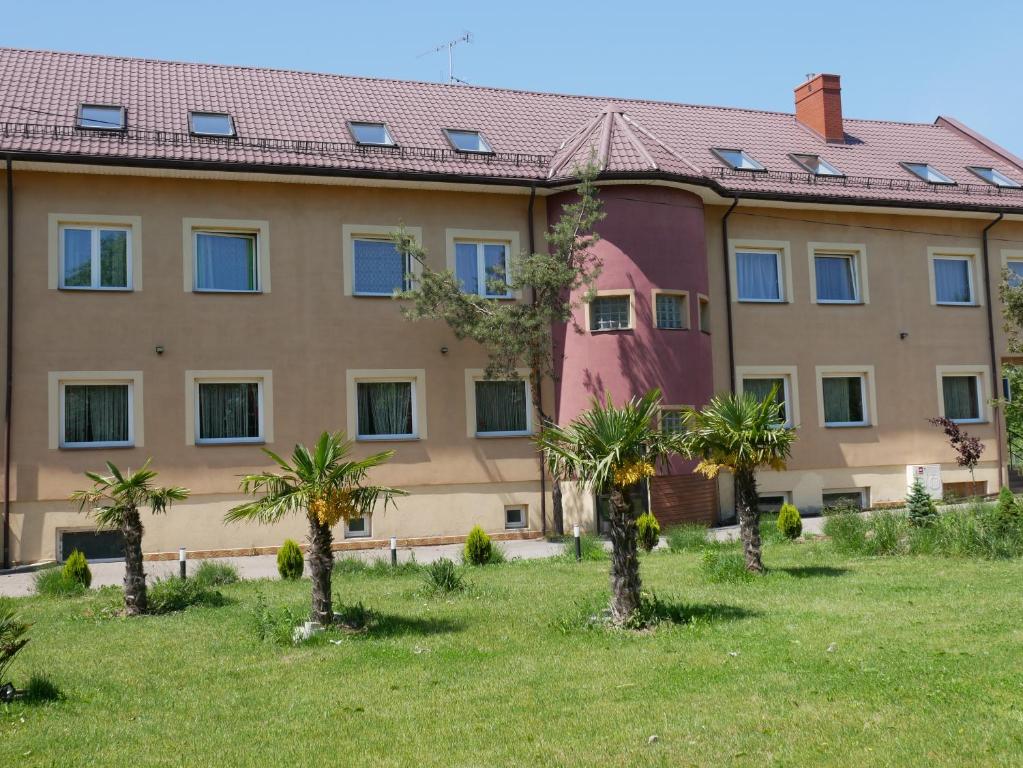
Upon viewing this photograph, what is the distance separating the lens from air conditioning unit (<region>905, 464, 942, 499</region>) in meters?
23.8

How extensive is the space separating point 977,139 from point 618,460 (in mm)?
24629

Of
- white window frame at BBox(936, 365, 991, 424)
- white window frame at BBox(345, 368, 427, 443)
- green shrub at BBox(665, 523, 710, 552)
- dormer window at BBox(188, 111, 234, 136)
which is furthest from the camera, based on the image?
white window frame at BBox(936, 365, 991, 424)

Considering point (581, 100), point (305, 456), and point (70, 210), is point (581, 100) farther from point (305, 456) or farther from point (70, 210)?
point (305, 456)

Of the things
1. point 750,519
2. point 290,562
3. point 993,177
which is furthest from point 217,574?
point 993,177

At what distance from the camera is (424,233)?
2117 cm

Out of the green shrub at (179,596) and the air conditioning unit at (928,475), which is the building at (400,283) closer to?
the air conditioning unit at (928,475)

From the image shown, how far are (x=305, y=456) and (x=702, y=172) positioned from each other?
14.3m

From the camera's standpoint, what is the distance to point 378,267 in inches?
831

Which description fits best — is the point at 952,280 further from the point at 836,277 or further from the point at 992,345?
the point at 836,277

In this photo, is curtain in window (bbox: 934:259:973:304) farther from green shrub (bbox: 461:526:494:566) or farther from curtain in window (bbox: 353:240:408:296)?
green shrub (bbox: 461:526:494:566)

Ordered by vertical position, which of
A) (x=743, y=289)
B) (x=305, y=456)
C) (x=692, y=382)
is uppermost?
(x=743, y=289)

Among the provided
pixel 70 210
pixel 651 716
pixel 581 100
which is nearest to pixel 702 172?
pixel 581 100

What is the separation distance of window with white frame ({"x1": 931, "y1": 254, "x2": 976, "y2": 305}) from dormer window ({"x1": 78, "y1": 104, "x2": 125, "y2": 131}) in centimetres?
1901

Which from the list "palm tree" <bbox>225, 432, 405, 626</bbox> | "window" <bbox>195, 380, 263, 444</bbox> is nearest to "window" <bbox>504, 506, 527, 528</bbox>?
"window" <bbox>195, 380, 263, 444</bbox>
